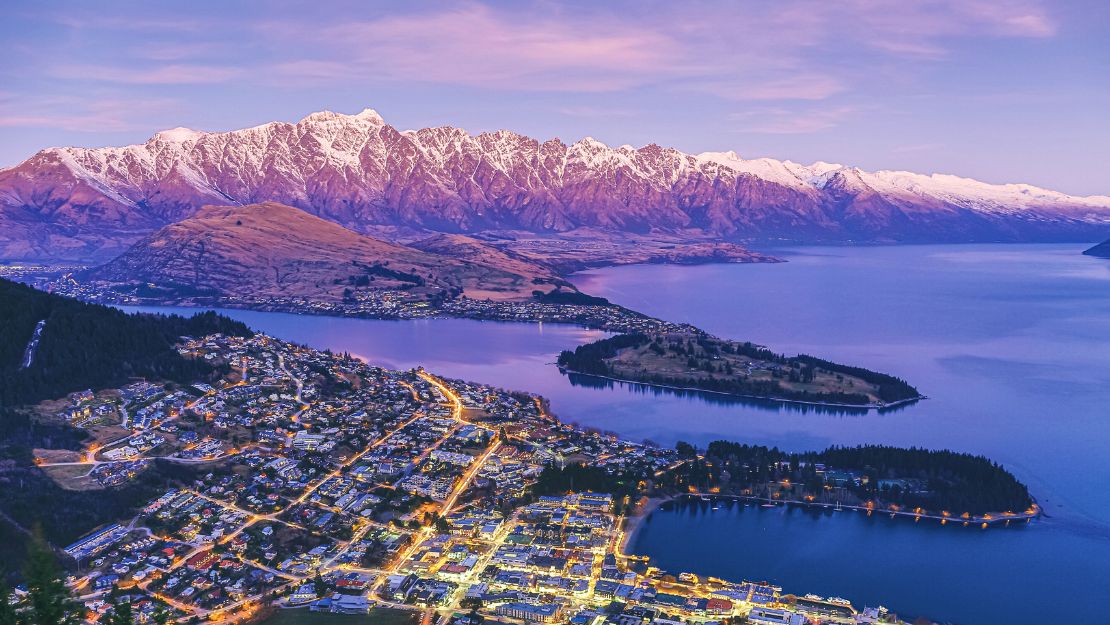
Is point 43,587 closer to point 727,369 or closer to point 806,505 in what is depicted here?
point 806,505

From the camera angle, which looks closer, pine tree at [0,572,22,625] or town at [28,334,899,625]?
pine tree at [0,572,22,625]

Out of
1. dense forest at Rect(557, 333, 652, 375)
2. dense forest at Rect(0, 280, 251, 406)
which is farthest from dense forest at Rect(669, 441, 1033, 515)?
dense forest at Rect(0, 280, 251, 406)

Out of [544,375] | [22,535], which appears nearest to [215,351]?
[544,375]

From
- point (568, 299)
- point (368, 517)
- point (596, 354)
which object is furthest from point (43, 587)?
point (568, 299)

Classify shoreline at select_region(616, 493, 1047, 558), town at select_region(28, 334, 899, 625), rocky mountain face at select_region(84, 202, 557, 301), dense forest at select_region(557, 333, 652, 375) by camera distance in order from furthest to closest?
rocky mountain face at select_region(84, 202, 557, 301), dense forest at select_region(557, 333, 652, 375), shoreline at select_region(616, 493, 1047, 558), town at select_region(28, 334, 899, 625)

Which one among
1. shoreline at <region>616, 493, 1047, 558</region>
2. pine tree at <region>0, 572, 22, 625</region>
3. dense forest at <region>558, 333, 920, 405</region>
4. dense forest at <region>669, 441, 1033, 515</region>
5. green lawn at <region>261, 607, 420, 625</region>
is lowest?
green lawn at <region>261, 607, 420, 625</region>

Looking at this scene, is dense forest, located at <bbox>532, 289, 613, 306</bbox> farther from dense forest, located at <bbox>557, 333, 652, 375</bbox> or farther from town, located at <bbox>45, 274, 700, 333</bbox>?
dense forest, located at <bbox>557, 333, 652, 375</bbox>

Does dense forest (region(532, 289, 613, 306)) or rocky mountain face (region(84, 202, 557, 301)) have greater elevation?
rocky mountain face (region(84, 202, 557, 301))
